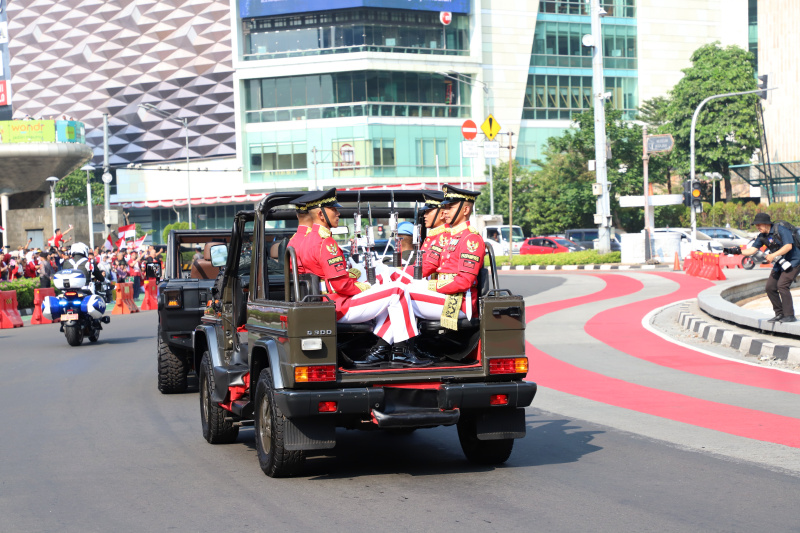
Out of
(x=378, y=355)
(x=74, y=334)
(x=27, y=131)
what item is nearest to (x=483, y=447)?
(x=378, y=355)

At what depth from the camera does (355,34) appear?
67.7 m

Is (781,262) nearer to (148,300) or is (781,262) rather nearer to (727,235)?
(148,300)

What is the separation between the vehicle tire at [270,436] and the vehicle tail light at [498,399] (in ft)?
Result: 4.33

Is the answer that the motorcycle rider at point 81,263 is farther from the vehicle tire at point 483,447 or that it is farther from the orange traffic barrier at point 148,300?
the vehicle tire at point 483,447

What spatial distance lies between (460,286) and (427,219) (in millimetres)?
1190

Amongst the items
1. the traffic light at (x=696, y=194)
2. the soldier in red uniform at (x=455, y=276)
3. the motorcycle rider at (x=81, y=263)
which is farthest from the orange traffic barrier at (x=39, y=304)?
the traffic light at (x=696, y=194)

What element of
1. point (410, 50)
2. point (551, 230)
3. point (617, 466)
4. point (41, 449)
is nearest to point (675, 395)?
point (617, 466)

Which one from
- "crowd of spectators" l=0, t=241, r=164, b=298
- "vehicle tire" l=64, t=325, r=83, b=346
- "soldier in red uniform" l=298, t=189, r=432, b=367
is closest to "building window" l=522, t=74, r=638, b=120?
"crowd of spectators" l=0, t=241, r=164, b=298

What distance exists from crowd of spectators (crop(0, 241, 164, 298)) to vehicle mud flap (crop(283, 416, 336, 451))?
18.1 metres

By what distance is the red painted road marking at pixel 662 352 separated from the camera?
1159cm

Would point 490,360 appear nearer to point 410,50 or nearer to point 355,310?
point 355,310

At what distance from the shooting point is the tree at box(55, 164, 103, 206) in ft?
267

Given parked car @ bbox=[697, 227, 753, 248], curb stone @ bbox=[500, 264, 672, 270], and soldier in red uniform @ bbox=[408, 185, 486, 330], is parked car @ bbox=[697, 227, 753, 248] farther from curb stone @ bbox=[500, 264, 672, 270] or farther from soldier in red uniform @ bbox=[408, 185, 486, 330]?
soldier in red uniform @ bbox=[408, 185, 486, 330]

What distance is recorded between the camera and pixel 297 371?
6312mm
